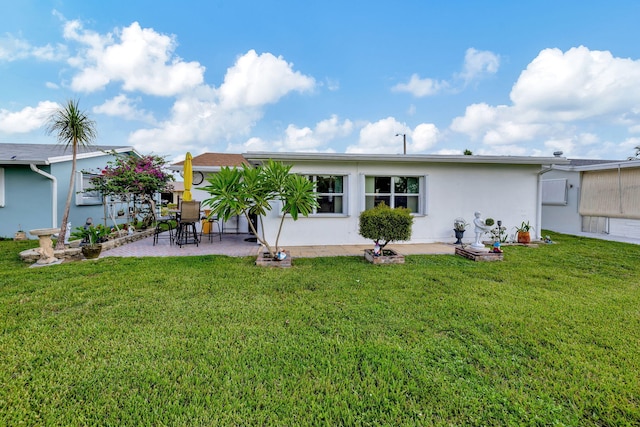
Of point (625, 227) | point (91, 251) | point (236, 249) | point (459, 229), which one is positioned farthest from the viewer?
point (625, 227)

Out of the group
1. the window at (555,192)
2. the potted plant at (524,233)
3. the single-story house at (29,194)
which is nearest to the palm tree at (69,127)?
the single-story house at (29,194)

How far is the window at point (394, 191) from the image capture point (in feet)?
28.3

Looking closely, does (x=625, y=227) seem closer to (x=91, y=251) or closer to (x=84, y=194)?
(x=91, y=251)

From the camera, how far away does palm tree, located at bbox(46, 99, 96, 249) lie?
21.8ft

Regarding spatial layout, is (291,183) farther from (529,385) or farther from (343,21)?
(343,21)

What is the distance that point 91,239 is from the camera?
280 inches

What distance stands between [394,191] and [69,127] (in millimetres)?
9012

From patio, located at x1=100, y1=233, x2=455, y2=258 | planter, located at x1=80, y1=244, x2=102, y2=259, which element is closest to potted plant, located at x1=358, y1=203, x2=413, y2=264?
patio, located at x1=100, y1=233, x2=455, y2=258

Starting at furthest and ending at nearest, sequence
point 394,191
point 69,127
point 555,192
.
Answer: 1. point 555,192
2. point 394,191
3. point 69,127

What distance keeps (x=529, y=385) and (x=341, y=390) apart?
1.58 m

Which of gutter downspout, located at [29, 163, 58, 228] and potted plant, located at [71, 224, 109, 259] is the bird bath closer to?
potted plant, located at [71, 224, 109, 259]

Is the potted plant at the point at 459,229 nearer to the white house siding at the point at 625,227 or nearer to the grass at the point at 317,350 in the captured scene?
the grass at the point at 317,350

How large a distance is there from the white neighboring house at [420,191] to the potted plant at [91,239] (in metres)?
4.22

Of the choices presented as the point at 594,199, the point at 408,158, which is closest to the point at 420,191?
the point at 408,158
